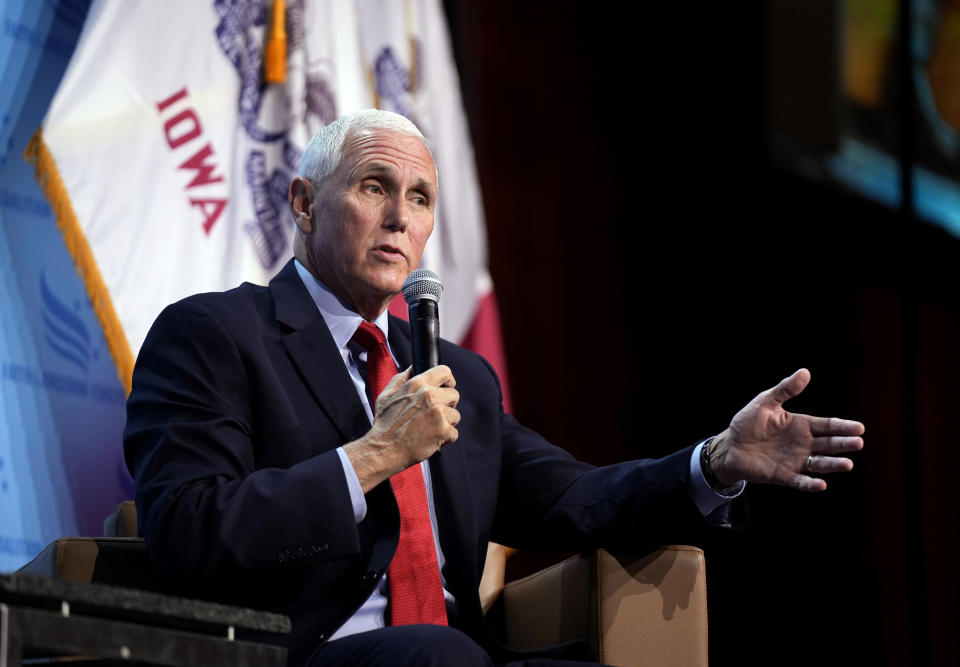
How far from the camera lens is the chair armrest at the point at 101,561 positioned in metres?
1.63

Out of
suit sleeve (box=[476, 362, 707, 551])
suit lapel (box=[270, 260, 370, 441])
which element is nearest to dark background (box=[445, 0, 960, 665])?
suit sleeve (box=[476, 362, 707, 551])

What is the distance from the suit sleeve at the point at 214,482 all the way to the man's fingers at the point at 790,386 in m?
0.69

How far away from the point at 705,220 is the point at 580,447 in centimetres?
97

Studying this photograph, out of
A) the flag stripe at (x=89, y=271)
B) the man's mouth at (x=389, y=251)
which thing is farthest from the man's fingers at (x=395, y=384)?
the flag stripe at (x=89, y=271)

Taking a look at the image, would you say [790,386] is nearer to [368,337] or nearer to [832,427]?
[832,427]

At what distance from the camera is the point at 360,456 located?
148 centimetres

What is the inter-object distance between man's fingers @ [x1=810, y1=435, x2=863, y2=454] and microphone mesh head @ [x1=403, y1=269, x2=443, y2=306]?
0.63 metres

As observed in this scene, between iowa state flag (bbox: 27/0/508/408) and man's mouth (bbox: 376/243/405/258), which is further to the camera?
iowa state flag (bbox: 27/0/508/408)

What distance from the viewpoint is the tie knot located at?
1795mm

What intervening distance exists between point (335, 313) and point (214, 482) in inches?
17.4

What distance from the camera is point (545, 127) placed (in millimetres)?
4117

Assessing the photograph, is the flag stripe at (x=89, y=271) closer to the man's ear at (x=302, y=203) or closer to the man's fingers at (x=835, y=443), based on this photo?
the man's ear at (x=302, y=203)

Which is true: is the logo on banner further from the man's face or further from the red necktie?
the red necktie

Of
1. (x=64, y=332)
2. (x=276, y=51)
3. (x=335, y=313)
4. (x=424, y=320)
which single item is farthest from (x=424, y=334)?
(x=276, y=51)
